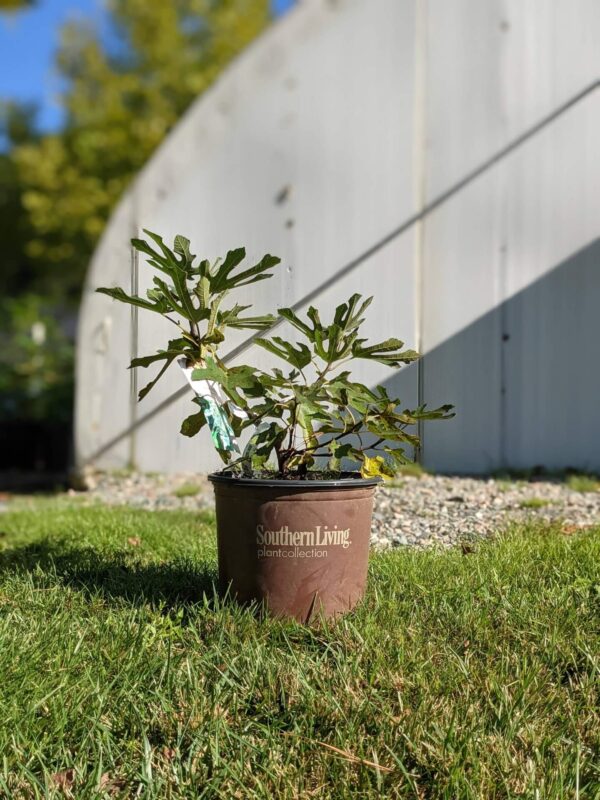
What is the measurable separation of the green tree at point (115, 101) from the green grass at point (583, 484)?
12.8 meters

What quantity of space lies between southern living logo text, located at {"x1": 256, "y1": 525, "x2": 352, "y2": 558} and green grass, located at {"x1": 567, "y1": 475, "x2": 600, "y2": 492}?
151 inches

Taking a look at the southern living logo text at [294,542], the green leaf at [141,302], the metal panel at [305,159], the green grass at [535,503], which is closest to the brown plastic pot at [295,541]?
the southern living logo text at [294,542]

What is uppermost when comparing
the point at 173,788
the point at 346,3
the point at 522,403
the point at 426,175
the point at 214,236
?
the point at 346,3

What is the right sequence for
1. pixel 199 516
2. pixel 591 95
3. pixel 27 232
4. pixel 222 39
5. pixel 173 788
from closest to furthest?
1. pixel 173 788
2. pixel 199 516
3. pixel 591 95
4. pixel 222 39
5. pixel 27 232

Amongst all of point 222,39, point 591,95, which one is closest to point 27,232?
point 222,39

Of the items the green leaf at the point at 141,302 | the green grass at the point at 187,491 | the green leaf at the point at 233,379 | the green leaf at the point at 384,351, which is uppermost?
the green leaf at the point at 141,302

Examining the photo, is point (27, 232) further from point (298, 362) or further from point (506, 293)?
point (298, 362)

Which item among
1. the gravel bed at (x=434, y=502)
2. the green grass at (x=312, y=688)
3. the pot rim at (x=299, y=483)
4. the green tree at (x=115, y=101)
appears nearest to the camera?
the green grass at (x=312, y=688)

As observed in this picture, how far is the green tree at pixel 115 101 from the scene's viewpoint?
699 inches

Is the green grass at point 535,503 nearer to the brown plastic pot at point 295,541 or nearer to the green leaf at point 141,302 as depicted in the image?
the brown plastic pot at point 295,541

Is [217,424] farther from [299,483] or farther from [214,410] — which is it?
[299,483]

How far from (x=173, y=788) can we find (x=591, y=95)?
7.00 m

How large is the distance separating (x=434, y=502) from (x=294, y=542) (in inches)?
97.2

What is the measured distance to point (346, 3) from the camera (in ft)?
25.4
